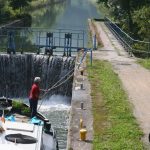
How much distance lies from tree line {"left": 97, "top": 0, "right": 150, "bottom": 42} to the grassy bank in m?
14.7

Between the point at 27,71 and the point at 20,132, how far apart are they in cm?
1785

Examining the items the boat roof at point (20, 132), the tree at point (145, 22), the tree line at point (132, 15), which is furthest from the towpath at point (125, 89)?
the tree line at point (132, 15)

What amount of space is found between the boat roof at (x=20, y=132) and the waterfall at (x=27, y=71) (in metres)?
16.5

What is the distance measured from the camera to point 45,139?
12773mm

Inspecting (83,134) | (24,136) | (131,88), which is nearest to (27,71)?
(131,88)

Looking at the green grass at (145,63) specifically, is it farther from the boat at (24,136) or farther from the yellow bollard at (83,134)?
the yellow bollard at (83,134)

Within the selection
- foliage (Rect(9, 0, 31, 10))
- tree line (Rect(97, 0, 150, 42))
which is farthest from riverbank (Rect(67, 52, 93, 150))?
foliage (Rect(9, 0, 31, 10))

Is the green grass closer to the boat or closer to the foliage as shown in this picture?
the boat

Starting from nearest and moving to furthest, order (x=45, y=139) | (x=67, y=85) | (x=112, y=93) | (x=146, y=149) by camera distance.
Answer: (x=146, y=149) < (x=45, y=139) < (x=112, y=93) < (x=67, y=85)

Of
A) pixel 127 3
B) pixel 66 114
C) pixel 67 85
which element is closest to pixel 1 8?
pixel 127 3

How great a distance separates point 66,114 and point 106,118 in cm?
761

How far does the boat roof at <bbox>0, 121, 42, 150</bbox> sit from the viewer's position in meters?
9.58

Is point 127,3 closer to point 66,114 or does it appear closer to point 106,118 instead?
point 66,114

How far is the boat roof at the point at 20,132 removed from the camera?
31.4 ft
